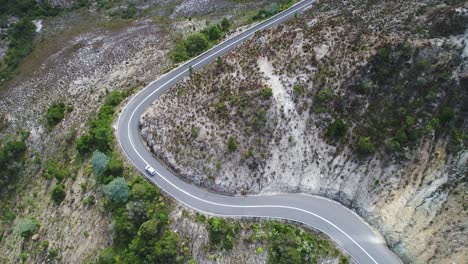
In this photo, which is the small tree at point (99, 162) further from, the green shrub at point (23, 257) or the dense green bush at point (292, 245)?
the dense green bush at point (292, 245)

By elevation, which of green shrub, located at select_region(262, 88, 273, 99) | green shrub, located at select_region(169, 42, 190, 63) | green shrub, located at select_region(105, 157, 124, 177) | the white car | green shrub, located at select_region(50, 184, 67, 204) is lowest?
green shrub, located at select_region(50, 184, 67, 204)

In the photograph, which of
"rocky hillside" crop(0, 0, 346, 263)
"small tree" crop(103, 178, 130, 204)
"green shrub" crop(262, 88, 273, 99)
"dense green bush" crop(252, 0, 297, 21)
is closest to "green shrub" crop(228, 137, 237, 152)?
"green shrub" crop(262, 88, 273, 99)

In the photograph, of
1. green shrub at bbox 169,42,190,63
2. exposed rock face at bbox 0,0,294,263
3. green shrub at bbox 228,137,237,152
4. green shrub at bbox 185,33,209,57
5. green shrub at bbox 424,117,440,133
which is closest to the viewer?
green shrub at bbox 424,117,440,133

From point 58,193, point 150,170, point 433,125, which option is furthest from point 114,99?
point 433,125

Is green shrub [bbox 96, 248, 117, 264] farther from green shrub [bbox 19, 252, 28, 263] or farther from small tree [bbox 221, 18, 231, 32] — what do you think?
small tree [bbox 221, 18, 231, 32]

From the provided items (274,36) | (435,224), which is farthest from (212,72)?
(435,224)

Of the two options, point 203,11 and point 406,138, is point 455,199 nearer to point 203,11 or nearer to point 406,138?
point 406,138
